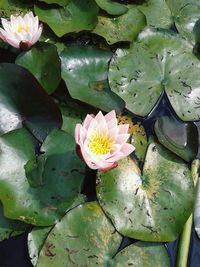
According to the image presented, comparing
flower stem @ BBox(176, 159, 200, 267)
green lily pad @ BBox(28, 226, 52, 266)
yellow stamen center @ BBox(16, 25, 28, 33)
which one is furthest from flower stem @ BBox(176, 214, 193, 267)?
yellow stamen center @ BBox(16, 25, 28, 33)

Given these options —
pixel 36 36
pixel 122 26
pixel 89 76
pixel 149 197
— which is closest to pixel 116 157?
pixel 149 197

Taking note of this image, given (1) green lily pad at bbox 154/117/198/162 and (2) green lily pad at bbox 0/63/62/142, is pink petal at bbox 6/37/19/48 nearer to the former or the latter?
(2) green lily pad at bbox 0/63/62/142

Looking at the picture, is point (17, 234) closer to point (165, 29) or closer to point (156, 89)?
point (156, 89)

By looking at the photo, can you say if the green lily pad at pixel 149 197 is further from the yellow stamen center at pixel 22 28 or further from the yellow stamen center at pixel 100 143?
the yellow stamen center at pixel 22 28

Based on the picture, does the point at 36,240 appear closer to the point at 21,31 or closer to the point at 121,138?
the point at 121,138

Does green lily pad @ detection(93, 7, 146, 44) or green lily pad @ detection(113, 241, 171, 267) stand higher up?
green lily pad @ detection(93, 7, 146, 44)

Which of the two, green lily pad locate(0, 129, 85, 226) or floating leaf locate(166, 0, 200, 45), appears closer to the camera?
green lily pad locate(0, 129, 85, 226)
